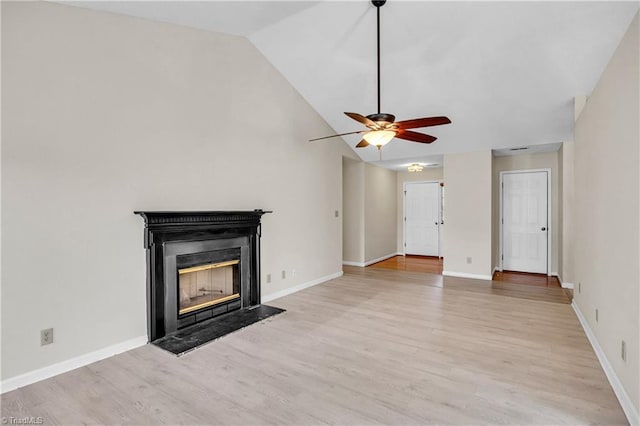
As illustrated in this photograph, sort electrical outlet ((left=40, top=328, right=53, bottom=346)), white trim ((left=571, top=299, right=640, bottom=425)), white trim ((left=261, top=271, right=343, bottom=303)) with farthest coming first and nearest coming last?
white trim ((left=261, top=271, right=343, bottom=303)) < electrical outlet ((left=40, top=328, right=53, bottom=346)) < white trim ((left=571, top=299, right=640, bottom=425))

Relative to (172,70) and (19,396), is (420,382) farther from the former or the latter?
(172,70)

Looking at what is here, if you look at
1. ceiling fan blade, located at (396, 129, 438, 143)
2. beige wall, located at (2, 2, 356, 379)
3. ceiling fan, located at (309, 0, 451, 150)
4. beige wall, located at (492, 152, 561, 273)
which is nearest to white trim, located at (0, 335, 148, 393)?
beige wall, located at (2, 2, 356, 379)

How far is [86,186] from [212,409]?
2050 mm

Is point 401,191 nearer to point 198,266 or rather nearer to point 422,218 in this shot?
point 422,218

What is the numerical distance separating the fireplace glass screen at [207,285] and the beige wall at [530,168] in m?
4.79

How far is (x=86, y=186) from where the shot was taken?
2812 mm

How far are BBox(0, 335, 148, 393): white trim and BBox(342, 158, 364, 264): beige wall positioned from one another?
475cm

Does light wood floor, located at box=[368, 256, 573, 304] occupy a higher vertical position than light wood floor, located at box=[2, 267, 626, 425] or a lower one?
higher

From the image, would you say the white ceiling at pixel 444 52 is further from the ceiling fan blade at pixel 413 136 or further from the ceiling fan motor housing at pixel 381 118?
the ceiling fan motor housing at pixel 381 118

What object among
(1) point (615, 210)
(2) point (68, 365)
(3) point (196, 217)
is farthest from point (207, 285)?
(1) point (615, 210)

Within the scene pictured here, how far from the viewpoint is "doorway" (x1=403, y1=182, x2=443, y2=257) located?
8312mm

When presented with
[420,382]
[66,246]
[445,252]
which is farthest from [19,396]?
[445,252]

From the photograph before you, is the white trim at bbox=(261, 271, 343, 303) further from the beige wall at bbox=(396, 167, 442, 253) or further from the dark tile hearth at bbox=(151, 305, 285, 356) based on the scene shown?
the beige wall at bbox=(396, 167, 442, 253)

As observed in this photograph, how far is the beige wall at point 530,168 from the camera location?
243 inches
